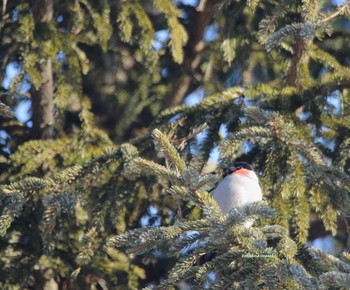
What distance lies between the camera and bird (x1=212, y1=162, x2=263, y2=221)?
13.6ft

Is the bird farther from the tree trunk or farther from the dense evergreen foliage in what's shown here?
the tree trunk

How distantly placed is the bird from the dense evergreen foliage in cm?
7

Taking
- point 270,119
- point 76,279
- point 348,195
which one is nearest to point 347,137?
point 348,195

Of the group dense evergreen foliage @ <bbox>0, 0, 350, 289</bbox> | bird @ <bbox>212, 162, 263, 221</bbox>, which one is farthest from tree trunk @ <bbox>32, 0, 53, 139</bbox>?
bird @ <bbox>212, 162, 263, 221</bbox>

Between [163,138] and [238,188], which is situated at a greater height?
[238,188]

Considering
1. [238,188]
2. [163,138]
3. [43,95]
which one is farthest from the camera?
[43,95]

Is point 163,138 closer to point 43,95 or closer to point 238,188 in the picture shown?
point 238,188

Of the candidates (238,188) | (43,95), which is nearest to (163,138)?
(238,188)

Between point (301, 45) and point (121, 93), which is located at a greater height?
point (121, 93)

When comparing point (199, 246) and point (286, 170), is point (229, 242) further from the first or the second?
point (286, 170)

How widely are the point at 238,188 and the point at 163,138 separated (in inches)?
55.5

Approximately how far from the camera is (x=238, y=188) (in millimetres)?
4375

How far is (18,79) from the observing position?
15.6 ft

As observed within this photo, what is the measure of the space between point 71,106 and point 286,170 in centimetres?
182
